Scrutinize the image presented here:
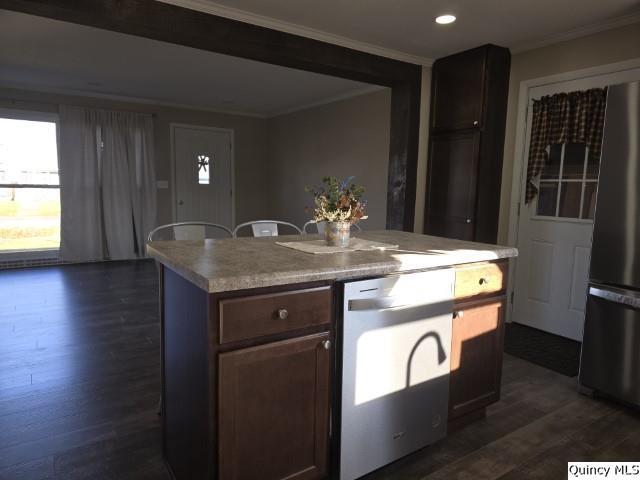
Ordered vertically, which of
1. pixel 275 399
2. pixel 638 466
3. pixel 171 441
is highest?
pixel 275 399

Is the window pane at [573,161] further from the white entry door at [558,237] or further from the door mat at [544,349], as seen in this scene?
the door mat at [544,349]

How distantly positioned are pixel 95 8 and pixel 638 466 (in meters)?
3.63

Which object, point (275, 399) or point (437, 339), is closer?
point (275, 399)

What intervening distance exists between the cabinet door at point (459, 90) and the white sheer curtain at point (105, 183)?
14.5 feet

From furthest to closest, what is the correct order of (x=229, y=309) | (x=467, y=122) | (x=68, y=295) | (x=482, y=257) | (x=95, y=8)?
(x=68, y=295)
(x=467, y=122)
(x=95, y=8)
(x=482, y=257)
(x=229, y=309)

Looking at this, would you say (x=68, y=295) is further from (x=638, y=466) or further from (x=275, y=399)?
(x=638, y=466)

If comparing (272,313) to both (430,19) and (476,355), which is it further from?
(430,19)

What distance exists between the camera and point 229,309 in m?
1.30

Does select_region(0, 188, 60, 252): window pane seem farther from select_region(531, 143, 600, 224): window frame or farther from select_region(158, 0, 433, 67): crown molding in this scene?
select_region(531, 143, 600, 224): window frame

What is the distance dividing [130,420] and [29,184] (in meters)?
5.03

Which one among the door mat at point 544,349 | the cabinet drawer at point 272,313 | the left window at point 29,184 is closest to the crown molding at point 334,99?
the door mat at point 544,349

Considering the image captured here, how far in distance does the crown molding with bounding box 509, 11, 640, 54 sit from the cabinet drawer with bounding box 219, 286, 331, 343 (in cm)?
299

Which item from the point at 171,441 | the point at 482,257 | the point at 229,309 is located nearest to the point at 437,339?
the point at 482,257

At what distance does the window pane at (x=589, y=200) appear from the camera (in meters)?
3.23
